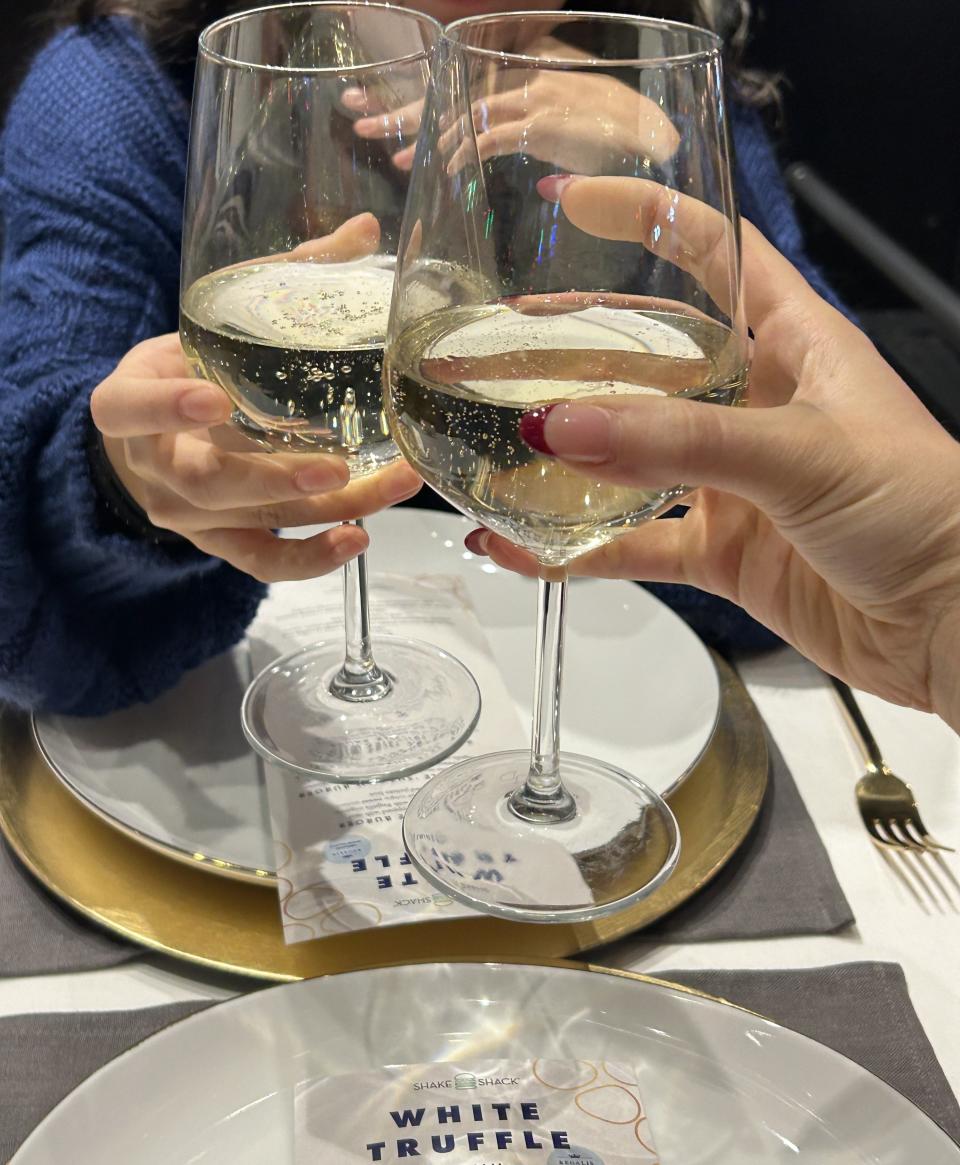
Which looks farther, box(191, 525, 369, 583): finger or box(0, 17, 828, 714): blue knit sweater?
box(0, 17, 828, 714): blue knit sweater

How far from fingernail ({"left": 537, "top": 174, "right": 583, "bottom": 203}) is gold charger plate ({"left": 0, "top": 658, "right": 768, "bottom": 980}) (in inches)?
12.5

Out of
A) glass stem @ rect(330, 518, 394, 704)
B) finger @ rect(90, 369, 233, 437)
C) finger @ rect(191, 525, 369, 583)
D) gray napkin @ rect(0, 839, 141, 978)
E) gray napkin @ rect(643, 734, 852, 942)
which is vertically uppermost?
finger @ rect(90, 369, 233, 437)

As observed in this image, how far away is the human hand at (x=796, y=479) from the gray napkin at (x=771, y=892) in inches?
3.6

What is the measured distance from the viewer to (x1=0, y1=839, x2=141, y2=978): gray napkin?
1.78 feet

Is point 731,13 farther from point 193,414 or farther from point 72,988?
point 72,988

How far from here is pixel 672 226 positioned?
1.36 ft

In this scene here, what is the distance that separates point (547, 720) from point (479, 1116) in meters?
0.16

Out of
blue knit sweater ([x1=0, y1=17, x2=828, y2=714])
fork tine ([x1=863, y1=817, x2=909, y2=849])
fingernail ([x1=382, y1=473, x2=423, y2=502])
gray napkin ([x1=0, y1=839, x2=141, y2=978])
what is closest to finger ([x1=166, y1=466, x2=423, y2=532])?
fingernail ([x1=382, y1=473, x2=423, y2=502])

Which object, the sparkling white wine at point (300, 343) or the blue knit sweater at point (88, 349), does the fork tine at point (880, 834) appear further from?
the sparkling white wine at point (300, 343)

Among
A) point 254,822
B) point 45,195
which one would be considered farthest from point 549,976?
point 45,195

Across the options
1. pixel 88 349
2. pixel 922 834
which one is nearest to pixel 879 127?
pixel 88 349

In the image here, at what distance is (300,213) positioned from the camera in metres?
0.52

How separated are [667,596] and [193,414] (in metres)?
0.52

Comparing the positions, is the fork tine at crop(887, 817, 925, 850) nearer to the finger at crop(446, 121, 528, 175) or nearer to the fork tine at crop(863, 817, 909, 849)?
the fork tine at crop(863, 817, 909, 849)
